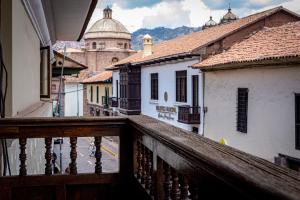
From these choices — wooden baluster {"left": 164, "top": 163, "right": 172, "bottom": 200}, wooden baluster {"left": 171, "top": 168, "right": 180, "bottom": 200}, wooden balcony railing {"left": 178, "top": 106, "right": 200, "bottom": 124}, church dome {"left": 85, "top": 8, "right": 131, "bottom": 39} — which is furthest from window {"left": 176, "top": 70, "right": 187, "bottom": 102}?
church dome {"left": 85, "top": 8, "right": 131, "bottom": 39}

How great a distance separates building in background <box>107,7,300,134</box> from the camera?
16.4 m

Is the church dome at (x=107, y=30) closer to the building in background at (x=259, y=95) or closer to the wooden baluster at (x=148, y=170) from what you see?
the building in background at (x=259, y=95)

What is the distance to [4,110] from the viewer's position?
3.16 meters

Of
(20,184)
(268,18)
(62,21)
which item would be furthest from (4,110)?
(268,18)

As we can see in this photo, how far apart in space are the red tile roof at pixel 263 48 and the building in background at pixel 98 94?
16.9m

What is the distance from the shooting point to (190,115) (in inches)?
643

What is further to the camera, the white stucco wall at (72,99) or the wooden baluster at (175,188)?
the white stucco wall at (72,99)

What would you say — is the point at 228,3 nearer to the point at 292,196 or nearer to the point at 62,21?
the point at 62,21

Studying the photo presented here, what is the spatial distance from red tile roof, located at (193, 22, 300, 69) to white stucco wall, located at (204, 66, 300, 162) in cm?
38

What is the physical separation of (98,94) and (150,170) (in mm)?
34865

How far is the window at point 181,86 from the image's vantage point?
17.8 m

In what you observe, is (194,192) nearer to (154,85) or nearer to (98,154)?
(98,154)

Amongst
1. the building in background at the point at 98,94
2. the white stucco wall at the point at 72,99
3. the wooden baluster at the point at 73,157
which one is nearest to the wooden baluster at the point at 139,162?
the wooden baluster at the point at 73,157

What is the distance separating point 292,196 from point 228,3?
35407 millimetres
